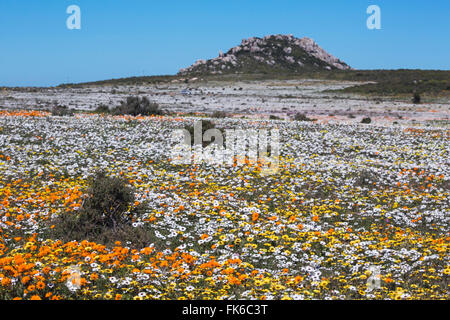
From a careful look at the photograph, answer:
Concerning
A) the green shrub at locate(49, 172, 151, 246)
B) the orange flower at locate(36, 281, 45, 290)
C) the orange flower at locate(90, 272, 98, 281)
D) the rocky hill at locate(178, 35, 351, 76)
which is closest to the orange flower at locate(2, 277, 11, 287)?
the orange flower at locate(36, 281, 45, 290)

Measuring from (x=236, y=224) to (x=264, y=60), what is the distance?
169 m

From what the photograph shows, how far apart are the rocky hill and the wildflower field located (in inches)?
5353

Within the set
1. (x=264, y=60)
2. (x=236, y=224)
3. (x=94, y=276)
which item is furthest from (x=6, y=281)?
(x=264, y=60)

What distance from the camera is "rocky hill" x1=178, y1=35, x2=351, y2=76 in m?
161

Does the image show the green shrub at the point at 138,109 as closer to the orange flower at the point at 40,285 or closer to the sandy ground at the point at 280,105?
the sandy ground at the point at 280,105

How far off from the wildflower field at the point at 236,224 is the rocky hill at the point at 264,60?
446ft

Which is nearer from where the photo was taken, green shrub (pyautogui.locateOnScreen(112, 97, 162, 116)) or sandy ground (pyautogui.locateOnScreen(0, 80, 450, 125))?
green shrub (pyautogui.locateOnScreen(112, 97, 162, 116))

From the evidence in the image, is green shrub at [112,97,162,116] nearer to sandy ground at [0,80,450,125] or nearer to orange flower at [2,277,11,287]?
sandy ground at [0,80,450,125]

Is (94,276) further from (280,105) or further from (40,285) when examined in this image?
(280,105)

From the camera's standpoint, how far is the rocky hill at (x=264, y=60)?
529 feet

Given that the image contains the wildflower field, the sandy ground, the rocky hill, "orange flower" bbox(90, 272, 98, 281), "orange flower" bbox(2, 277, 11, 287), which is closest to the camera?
"orange flower" bbox(2, 277, 11, 287)

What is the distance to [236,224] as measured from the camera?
10078 millimetres
